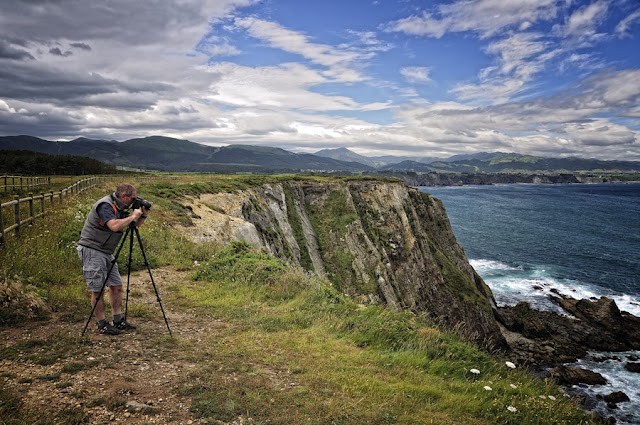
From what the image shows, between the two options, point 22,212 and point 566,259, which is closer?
point 22,212

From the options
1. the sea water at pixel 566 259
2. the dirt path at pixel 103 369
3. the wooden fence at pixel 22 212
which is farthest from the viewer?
the sea water at pixel 566 259

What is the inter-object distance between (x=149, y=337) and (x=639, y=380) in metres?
47.7

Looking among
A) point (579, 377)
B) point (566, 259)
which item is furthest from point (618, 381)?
point (566, 259)

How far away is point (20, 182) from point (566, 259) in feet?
313

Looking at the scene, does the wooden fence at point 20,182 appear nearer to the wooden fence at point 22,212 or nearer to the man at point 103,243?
the wooden fence at point 22,212

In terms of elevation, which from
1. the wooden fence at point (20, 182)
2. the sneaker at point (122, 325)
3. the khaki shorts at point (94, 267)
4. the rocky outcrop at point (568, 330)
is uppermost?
the wooden fence at point (20, 182)

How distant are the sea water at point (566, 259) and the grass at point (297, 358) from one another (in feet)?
102

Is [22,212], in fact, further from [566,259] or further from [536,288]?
[566,259]

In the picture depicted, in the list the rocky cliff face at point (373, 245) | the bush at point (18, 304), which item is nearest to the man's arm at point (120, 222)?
the bush at point (18, 304)

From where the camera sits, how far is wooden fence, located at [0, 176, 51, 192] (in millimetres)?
35969

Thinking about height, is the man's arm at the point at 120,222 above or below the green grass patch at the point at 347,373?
above

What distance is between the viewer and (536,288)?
208ft

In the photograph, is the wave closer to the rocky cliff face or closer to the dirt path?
the rocky cliff face

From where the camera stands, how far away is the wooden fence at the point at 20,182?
3597 cm
